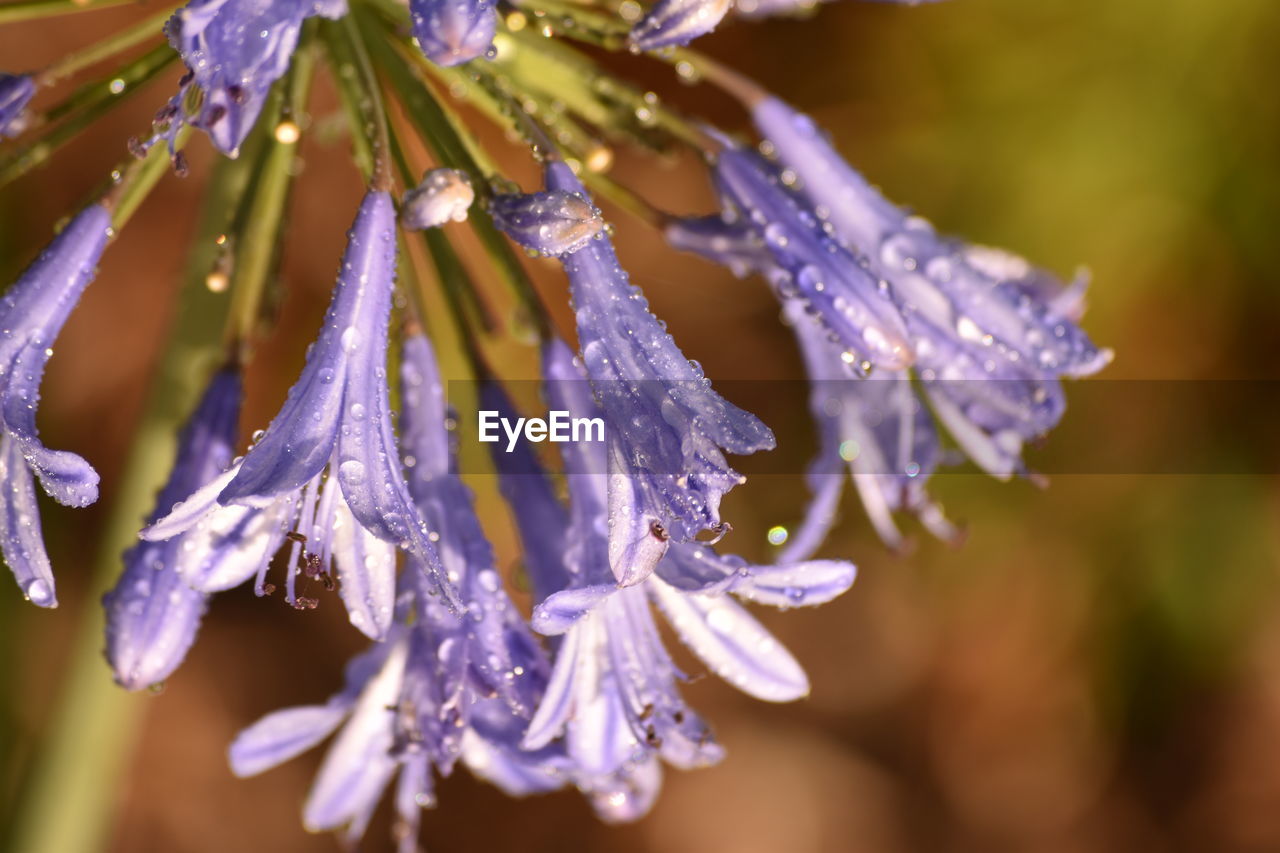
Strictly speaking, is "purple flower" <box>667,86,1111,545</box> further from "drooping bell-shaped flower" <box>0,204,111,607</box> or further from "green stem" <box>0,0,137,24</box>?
"green stem" <box>0,0,137,24</box>

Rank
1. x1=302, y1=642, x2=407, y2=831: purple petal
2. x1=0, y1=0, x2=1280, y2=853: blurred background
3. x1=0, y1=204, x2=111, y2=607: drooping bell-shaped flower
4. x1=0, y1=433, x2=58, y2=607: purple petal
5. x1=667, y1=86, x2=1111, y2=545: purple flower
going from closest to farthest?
x1=0, y1=204, x2=111, y2=607: drooping bell-shaped flower < x1=0, y1=433, x2=58, y2=607: purple petal < x1=667, y1=86, x2=1111, y2=545: purple flower < x1=302, y1=642, x2=407, y2=831: purple petal < x1=0, y1=0, x2=1280, y2=853: blurred background

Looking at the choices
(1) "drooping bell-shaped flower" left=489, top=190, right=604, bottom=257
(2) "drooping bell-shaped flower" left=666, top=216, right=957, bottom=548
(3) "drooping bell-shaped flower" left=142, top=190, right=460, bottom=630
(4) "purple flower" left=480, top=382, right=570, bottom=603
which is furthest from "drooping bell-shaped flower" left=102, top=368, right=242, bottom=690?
(2) "drooping bell-shaped flower" left=666, top=216, right=957, bottom=548

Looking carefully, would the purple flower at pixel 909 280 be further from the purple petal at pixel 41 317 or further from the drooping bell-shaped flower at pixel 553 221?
the purple petal at pixel 41 317

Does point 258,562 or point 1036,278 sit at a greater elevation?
point 258,562

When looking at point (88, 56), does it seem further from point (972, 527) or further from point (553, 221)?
point (972, 527)

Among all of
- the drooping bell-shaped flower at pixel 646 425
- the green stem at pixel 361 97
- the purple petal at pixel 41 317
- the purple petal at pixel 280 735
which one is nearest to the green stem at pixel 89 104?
the purple petal at pixel 41 317

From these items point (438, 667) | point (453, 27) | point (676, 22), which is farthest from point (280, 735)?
point (676, 22)

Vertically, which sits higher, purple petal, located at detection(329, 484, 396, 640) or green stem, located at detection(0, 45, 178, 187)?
green stem, located at detection(0, 45, 178, 187)

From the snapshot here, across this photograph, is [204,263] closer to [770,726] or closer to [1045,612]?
[770,726]

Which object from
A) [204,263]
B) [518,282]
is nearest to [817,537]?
[518,282]
